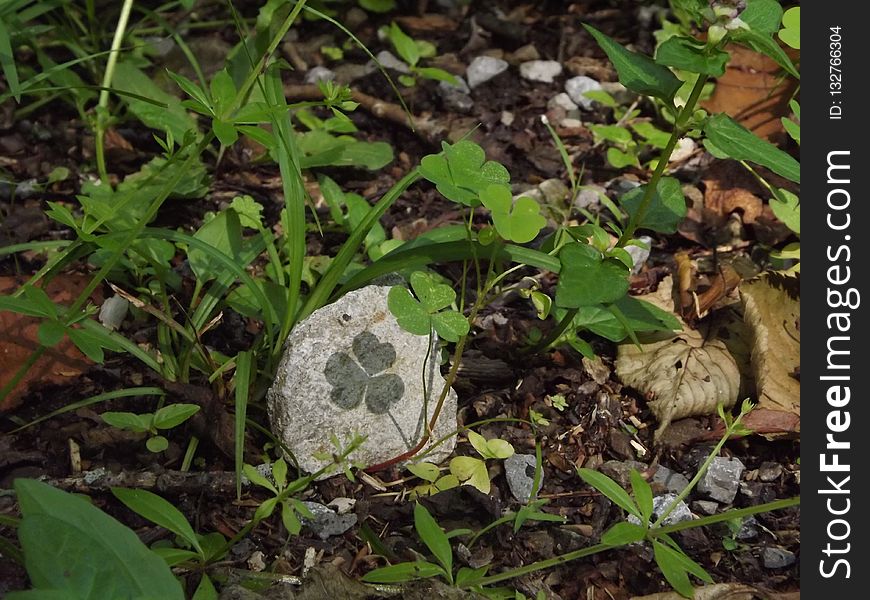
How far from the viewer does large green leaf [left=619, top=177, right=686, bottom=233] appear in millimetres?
2279

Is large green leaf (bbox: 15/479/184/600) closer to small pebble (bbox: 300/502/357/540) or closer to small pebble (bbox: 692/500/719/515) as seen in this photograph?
small pebble (bbox: 300/502/357/540)

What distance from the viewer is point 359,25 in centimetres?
373

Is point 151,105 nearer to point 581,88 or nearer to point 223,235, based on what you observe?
point 223,235

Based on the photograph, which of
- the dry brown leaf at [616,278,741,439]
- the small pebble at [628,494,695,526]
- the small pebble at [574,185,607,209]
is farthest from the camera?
the small pebble at [574,185,607,209]

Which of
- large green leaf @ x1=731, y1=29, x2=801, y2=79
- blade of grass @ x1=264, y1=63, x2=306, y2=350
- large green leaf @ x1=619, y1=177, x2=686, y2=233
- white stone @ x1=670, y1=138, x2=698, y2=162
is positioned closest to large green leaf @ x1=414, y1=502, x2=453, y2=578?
blade of grass @ x1=264, y1=63, x2=306, y2=350

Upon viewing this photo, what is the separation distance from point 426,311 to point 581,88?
5.73 feet

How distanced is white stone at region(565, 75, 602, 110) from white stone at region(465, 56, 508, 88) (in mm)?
279

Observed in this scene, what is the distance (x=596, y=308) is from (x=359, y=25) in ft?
6.28

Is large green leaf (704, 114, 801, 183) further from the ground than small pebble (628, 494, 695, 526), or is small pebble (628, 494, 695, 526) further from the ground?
large green leaf (704, 114, 801, 183)

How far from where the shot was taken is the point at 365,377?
2.24 m

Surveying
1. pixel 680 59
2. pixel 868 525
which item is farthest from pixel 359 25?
pixel 868 525

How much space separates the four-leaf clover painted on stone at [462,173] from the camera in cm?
208

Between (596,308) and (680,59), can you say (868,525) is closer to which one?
(596,308)

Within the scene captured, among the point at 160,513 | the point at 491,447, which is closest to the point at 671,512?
the point at 491,447
